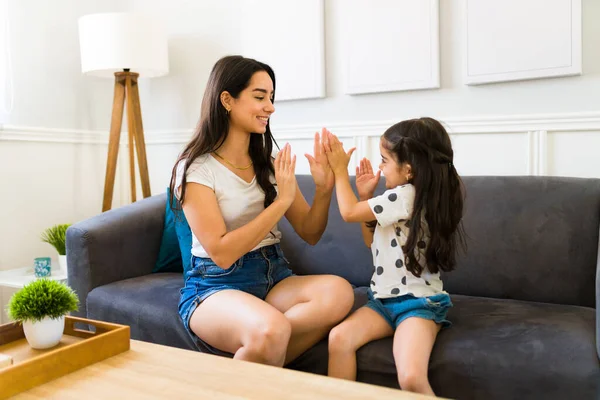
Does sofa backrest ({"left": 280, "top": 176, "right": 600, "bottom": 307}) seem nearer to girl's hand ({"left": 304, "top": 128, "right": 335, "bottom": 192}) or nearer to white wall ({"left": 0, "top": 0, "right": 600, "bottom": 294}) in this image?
white wall ({"left": 0, "top": 0, "right": 600, "bottom": 294})

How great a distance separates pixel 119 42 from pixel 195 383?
2.11m

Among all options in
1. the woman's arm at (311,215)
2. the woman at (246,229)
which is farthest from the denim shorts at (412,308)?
the woman's arm at (311,215)

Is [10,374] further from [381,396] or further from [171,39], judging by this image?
[171,39]

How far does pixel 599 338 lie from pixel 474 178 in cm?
81

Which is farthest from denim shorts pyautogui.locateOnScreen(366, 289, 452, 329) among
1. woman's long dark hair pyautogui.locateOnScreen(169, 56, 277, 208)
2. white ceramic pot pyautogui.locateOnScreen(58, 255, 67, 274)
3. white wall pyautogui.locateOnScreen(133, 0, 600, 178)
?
white ceramic pot pyautogui.locateOnScreen(58, 255, 67, 274)

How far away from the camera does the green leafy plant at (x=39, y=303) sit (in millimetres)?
1301

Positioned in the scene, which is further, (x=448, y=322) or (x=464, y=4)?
(x=464, y=4)

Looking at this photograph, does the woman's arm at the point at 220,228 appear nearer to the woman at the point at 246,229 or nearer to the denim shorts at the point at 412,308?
the woman at the point at 246,229

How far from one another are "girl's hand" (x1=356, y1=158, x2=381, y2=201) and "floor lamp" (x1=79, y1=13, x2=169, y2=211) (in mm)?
1433

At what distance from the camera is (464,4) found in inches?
92.1

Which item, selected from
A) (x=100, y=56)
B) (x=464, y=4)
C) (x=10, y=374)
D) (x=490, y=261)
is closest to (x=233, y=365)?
(x=10, y=374)

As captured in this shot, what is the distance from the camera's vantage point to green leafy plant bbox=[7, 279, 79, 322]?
4.27 feet

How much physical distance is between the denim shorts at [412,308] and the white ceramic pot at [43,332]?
0.83m

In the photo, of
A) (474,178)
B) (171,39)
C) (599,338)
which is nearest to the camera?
(599,338)
